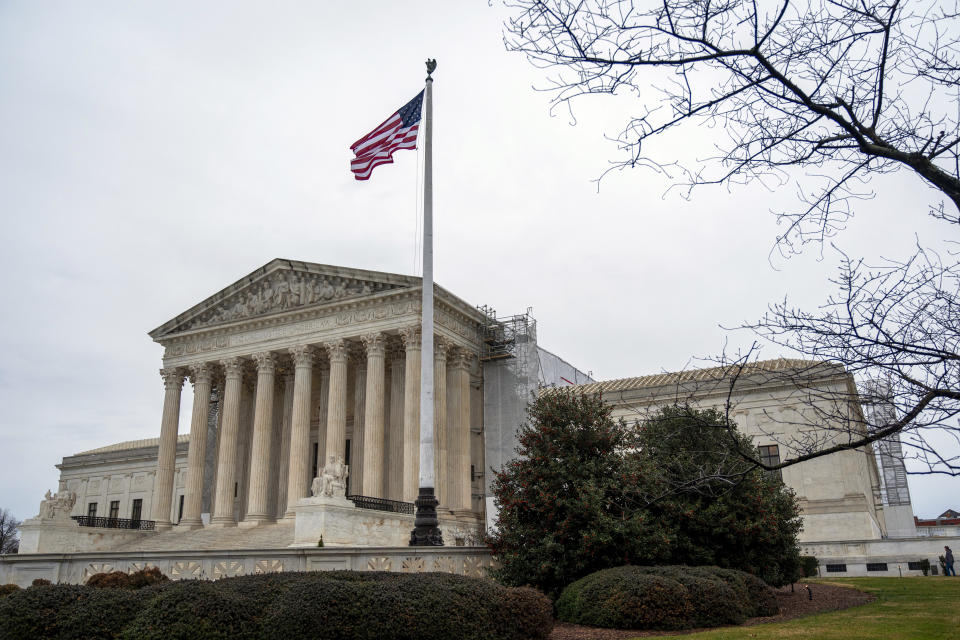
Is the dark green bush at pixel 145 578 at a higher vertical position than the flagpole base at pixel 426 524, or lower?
lower

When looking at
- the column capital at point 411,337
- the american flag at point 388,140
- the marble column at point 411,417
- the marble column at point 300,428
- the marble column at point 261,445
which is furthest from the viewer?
the marble column at point 261,445

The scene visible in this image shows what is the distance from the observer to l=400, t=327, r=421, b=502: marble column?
35.9 metres

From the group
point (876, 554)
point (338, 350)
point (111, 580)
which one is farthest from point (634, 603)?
point (338, 350)

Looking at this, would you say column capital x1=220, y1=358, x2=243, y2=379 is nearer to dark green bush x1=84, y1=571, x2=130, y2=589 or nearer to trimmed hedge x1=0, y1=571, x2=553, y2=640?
dark green bush x1=84, y1=571, x2=130, y2=589

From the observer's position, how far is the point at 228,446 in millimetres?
41562

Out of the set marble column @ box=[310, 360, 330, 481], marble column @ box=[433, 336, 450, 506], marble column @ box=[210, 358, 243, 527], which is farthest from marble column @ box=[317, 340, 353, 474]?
marble column @ box=[210, 358, 243, 527]

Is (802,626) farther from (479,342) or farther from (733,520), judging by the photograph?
(479,342)

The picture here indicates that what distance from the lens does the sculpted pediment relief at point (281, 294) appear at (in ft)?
132

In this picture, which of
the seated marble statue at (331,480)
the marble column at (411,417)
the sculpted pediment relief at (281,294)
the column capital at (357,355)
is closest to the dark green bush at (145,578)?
the seated marble statue at (331,480)

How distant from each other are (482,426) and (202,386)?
1659 centimetres

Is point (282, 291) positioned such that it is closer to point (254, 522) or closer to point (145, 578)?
point (254, 522)

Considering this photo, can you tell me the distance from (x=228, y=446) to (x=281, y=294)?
8879mm

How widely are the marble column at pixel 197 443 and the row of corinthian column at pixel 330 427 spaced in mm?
57

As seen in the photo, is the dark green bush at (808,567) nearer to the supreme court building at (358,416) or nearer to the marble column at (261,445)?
the supreme court building at (358,416)
